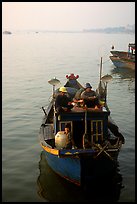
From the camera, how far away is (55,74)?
149 ft

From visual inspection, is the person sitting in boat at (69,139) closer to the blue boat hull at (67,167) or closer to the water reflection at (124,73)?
the blue boat hull at (67,167)

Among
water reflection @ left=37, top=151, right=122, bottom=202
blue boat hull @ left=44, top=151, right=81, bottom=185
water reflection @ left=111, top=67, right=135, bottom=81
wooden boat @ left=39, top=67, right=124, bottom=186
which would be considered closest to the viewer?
wooden boat @ left=39, top=67, right=124, bottom=186

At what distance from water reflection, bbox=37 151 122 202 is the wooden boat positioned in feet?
1.11

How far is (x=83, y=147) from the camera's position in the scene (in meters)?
13.1

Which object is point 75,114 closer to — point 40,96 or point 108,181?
point 108,181

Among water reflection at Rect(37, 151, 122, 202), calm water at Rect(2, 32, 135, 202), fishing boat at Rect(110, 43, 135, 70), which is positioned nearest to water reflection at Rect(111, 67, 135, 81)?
fishing boat at Rect(110, 43, 135, 70)

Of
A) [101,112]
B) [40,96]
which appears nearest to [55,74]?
[40,96]

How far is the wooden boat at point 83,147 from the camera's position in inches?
488

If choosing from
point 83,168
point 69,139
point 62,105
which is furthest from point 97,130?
point 83,168

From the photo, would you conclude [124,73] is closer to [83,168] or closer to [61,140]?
[61,140]

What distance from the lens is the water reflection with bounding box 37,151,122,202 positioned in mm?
12633

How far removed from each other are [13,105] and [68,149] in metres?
15.8

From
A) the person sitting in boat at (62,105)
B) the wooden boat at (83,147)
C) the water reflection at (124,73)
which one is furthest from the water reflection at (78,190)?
the water reflection at (124,73)

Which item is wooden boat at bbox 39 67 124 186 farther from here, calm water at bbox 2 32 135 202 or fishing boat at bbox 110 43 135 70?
fishing boat at bbox 110 43 135 70
